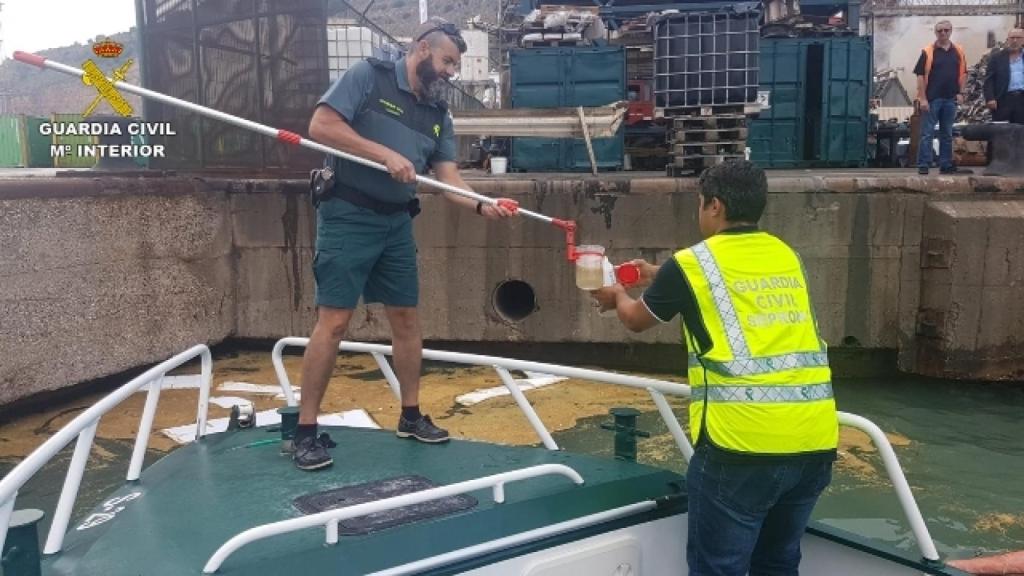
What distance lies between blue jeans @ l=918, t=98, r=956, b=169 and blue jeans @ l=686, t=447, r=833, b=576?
8590 mm

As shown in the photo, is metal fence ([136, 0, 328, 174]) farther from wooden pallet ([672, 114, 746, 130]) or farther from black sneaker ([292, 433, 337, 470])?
black sneaker ([292, 433, 337, 470])

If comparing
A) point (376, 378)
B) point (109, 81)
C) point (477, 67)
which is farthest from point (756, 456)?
point (477, 67)

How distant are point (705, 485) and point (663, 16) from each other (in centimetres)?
801

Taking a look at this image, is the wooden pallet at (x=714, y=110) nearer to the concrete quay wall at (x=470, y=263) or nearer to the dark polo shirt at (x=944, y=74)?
the concrete quay wall at (x=470, y=263)

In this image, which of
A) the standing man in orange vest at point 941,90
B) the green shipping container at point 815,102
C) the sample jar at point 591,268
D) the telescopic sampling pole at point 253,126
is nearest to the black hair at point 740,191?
the sample jar at point 591,268

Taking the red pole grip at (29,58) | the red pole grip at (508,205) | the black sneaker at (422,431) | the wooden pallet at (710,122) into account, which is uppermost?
the red pole grip at (29,58)

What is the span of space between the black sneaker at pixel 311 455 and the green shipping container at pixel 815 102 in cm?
1096

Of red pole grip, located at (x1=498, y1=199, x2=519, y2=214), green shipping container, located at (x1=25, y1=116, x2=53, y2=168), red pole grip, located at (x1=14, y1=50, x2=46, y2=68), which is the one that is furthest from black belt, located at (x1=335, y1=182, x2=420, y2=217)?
green shipping container, located at (x1=25, y1=116, x2=53, y2=168)

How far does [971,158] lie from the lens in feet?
41.7

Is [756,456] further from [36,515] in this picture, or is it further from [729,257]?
[36,515]

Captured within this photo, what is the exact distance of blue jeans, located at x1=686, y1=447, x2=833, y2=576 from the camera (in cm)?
A: 249

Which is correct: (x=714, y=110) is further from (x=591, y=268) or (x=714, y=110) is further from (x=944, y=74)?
(x=591, y=268)

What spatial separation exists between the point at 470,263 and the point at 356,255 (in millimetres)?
5134

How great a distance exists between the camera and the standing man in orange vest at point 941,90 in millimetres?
9857
